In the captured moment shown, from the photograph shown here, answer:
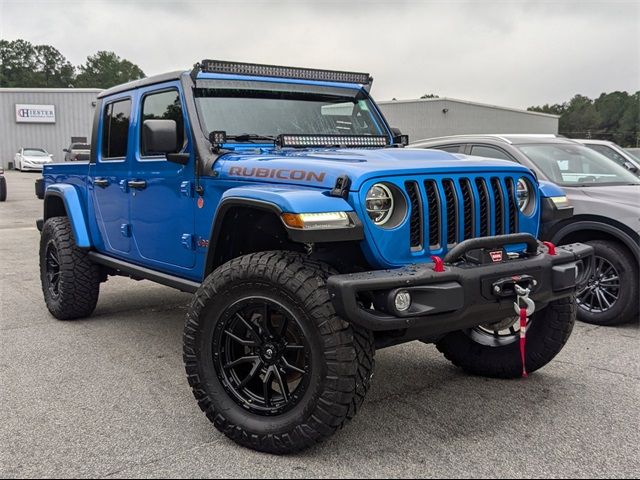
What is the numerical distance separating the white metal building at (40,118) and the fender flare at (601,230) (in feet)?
125

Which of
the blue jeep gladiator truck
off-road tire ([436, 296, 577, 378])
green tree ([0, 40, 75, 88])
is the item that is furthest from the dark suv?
green tree ([0, 40, 75, 88])

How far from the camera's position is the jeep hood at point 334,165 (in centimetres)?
300

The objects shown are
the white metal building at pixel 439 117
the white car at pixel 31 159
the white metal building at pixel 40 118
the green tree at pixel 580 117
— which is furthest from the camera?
the green tree at pixel 580 117

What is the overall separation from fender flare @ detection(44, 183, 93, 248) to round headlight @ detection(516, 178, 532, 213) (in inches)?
140

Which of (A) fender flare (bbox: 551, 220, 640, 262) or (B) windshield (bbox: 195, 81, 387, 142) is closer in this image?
(B) windshield (bbox: 195, 81, 387, 142)

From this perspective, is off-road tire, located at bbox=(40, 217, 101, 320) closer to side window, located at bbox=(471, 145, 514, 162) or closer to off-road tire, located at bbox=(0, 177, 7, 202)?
side window, located at bbox=(471, 145, 514, 162)

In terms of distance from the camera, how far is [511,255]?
3.20m

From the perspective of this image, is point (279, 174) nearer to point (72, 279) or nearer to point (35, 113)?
point (72, 279)

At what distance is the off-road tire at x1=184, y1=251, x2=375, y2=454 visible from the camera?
8.93ft

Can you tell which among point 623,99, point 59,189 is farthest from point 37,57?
point 59,189

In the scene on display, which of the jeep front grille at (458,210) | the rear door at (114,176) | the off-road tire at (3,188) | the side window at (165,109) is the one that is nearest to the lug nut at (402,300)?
the jeep front grille at (458,210)

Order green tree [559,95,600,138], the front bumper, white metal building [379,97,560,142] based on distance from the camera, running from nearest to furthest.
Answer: the front bumper
white metal building [379,97,560,142]
green tree [559,95,600,138]

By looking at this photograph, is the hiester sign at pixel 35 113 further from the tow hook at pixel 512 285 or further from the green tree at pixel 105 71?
the green tree at pixel 105 71

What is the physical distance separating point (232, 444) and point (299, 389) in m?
0.51
